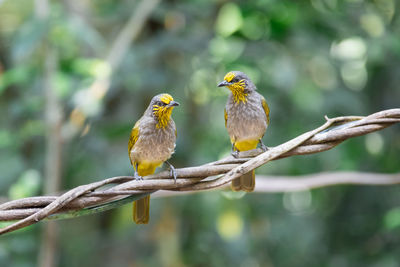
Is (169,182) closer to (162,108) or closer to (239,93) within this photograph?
(162,108)

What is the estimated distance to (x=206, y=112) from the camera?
6.48 metres

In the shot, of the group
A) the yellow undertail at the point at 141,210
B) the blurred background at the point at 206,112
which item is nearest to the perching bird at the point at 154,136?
the yellow undertail at the point at 141,210

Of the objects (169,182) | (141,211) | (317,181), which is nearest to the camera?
(169,182)

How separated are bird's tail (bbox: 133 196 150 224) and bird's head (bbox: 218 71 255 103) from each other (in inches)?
40.2

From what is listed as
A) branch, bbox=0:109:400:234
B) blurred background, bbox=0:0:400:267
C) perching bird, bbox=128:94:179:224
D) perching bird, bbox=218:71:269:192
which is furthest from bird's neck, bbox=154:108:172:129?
blurred background, bbox=0:0:400:267

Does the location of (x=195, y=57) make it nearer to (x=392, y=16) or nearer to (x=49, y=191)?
(x=49, y=191)

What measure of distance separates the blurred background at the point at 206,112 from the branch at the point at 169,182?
8.19 feet

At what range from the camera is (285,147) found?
6.86ft

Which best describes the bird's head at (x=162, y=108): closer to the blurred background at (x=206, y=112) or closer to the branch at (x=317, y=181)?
the branch at (x=317, y=181)

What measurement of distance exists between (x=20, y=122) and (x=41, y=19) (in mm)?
2225

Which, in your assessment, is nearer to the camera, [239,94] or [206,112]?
[239,94]

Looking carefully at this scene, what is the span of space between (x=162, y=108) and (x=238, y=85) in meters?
0.63

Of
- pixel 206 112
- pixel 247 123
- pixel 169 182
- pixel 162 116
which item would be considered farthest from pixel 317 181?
pixel 206 112

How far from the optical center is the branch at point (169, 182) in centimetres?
181
